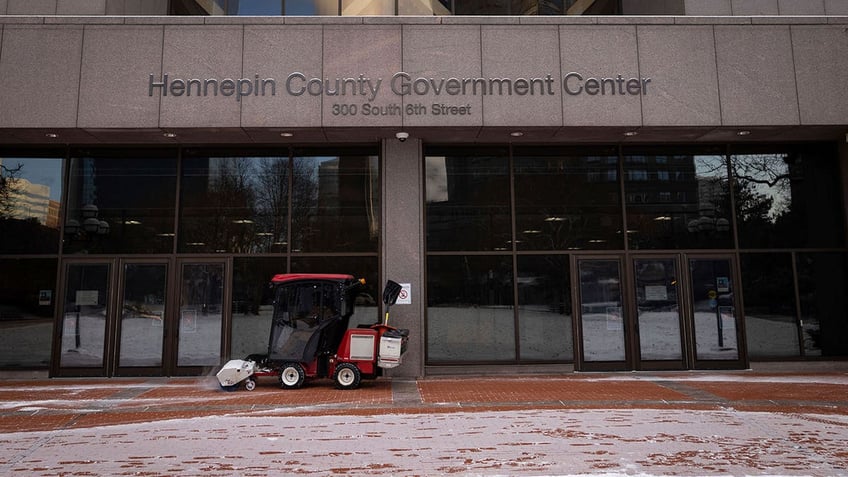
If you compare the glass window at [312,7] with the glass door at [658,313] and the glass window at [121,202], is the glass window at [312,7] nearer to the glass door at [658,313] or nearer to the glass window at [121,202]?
the glass window at [121,202]

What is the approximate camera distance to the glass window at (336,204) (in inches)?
491

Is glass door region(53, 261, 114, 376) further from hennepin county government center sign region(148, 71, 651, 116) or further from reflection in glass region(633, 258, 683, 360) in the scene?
reflection in glass region(633, 258, 683, 360)

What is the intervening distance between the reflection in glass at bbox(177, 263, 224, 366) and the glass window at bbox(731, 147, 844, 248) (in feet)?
38.6

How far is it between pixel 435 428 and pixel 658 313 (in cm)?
727

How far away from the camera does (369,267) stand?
40.7 feet

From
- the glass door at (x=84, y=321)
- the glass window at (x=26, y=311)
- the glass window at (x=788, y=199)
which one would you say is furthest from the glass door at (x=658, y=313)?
the glass window at (x=26, y=311)

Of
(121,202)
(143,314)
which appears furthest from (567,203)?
(121,202)

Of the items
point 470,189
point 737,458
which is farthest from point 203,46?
point 737,458

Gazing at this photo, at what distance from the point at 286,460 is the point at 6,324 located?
9756 millimetres

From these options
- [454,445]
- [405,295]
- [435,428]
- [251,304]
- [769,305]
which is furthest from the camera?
[769,305]

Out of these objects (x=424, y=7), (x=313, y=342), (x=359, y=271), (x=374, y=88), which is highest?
(x=424, y=7)

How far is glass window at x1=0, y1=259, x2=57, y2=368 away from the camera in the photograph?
12.0 m

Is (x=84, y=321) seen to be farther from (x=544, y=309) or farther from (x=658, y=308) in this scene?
(x=658, y=308)

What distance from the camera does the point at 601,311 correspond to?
12398mm
